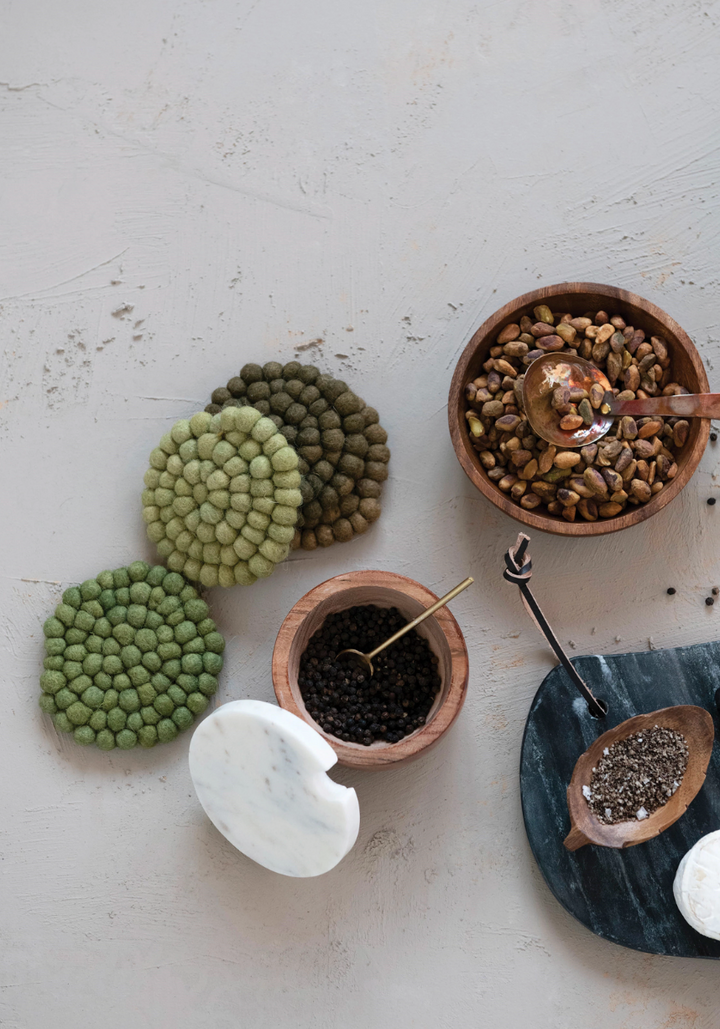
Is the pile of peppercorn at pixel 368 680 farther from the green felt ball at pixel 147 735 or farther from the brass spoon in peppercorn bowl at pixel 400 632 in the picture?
the green felt ball at pixel 147 735

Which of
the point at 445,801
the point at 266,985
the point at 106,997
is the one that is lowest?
the point at 106,997

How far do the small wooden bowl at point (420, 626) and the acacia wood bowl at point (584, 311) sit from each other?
0.21 m

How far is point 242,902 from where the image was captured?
1.44m

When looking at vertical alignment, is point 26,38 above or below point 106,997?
above

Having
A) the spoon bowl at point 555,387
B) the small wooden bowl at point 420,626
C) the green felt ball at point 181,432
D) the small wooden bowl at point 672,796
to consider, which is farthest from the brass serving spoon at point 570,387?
the green felt ball at point 181,432

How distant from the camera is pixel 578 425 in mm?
1328

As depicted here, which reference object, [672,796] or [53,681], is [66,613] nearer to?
[53,681]

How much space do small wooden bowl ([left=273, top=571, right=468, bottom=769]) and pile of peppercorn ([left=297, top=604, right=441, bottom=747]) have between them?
0.06ft

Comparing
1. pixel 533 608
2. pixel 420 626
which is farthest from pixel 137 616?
pixel 533 608

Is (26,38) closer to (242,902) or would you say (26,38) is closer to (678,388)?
(678,388)

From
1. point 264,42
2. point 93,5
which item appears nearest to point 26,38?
point 93,5

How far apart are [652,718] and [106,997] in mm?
1030

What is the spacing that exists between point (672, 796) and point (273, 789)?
613mm

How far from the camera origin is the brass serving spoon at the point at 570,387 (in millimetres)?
1329
